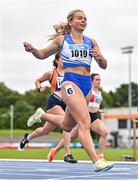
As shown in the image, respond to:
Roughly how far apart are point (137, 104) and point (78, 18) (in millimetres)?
125080

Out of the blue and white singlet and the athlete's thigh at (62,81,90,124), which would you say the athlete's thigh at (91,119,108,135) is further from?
the athlete's thigh at (62,81,90,124)

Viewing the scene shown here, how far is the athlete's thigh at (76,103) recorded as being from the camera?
25.1 ft

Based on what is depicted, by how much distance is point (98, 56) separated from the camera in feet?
26.0

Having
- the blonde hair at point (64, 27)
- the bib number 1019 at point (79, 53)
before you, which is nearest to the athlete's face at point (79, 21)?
the blonde hair at point (64, 27)

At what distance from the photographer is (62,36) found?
8055mm

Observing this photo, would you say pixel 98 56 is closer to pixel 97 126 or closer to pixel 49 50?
pixel 49 50

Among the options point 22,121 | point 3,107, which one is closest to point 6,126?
point 22,121

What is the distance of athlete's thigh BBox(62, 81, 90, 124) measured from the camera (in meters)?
7.65

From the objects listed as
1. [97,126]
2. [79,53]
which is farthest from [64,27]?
[97,126]

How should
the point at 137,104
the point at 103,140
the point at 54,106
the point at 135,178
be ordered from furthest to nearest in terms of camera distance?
the point at 137,104, the point at 103,140, the point at 54,106, the point at 135,178

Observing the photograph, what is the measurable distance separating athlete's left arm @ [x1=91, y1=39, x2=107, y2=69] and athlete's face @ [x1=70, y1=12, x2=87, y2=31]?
0.26 meters

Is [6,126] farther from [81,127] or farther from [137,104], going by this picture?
[81,127]

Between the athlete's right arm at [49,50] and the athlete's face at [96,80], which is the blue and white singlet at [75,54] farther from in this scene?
the athlete's face at [96,80]

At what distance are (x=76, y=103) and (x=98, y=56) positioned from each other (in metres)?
0.70
